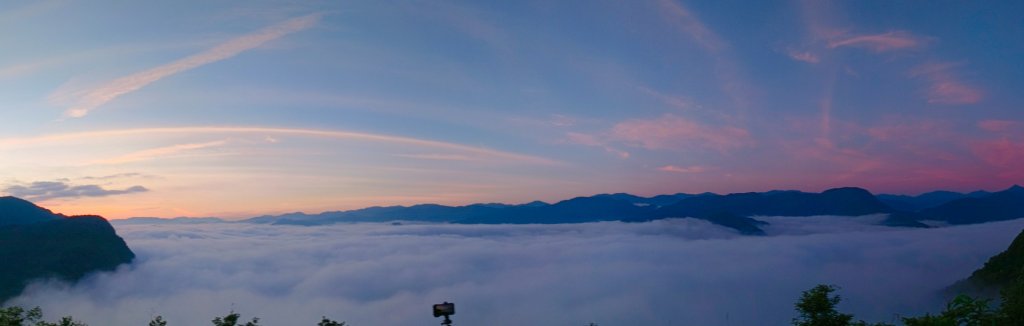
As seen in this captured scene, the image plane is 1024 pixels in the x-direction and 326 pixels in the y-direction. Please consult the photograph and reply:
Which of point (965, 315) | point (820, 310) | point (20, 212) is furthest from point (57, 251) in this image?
point (965, 315)

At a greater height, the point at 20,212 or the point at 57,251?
the point at 20,212

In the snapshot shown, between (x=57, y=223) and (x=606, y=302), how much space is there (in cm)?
14391

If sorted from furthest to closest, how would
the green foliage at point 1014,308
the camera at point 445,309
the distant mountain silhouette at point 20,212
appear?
the distant mountain silhouette at point 20,212, the camera at point 445,309, the green foliage at point 1014,308

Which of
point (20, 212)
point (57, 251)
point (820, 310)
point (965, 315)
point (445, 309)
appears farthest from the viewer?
point (20, 212)

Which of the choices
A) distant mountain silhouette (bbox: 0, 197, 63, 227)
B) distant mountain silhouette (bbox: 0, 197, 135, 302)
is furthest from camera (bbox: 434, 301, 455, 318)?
distant mountain silhouette (bbox: 0, 197, 63, 227)

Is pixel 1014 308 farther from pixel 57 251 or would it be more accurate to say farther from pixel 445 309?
pixel 57 251

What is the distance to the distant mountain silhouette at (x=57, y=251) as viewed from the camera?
11485 cm

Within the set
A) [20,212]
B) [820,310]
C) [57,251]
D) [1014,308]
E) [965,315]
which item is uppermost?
[20,212]

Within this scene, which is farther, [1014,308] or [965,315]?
[1014,308]

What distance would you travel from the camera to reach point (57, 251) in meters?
126

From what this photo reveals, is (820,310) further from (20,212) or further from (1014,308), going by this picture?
(20,212)

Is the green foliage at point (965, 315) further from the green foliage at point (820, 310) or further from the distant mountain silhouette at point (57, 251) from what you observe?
the distant mountain silhouette at point (57, 251)

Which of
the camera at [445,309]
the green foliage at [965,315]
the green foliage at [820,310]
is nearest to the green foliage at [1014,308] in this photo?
the green foliage at [965,315]

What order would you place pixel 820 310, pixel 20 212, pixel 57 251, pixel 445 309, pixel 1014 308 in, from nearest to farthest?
pixel 1014 308 → pixel 445 309 → pixel 820 310 → pixel 57 251 → pixel 20 212
